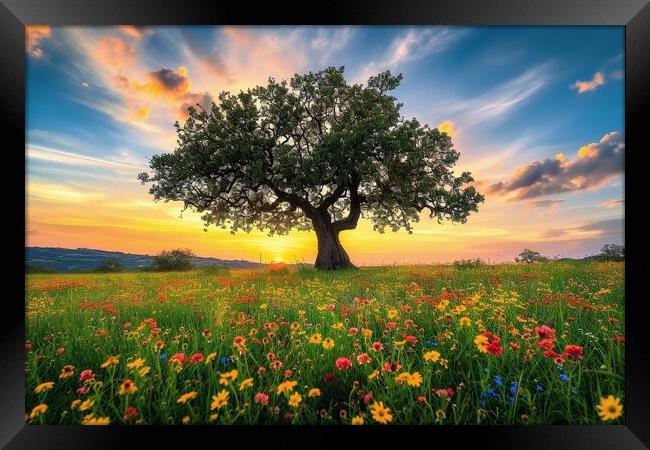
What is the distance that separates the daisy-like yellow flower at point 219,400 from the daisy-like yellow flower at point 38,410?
1.19 m

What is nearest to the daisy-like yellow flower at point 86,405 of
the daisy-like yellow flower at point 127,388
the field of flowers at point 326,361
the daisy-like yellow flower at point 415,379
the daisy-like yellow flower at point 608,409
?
the field of flowers at point 326,361

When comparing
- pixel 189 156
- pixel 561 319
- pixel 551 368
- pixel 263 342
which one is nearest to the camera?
pixel 551 368

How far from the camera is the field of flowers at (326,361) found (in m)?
2.19

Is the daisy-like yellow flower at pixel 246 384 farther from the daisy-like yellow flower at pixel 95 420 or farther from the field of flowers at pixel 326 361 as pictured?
the daisy-like yellow flower at pixel 95 420

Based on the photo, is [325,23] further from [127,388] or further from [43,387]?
[43,387]

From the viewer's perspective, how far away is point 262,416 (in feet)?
7.24

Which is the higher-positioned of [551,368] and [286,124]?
[286,124]

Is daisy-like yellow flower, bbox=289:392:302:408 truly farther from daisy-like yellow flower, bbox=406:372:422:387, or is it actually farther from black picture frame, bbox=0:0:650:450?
black picture frame, bbox=0:0:650:450

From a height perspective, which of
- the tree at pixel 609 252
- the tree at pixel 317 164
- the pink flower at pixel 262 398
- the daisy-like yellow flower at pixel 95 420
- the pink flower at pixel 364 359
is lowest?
the daisy-like yellow flower at pixel 95 420

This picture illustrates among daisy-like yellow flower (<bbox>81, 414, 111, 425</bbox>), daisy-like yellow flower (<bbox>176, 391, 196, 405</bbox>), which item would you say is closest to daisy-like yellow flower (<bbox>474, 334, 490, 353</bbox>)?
daisy-like yellow flower (<bbox>176, 391, 196, 405</bbox>)

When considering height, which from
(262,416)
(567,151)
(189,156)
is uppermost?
(189,156)
